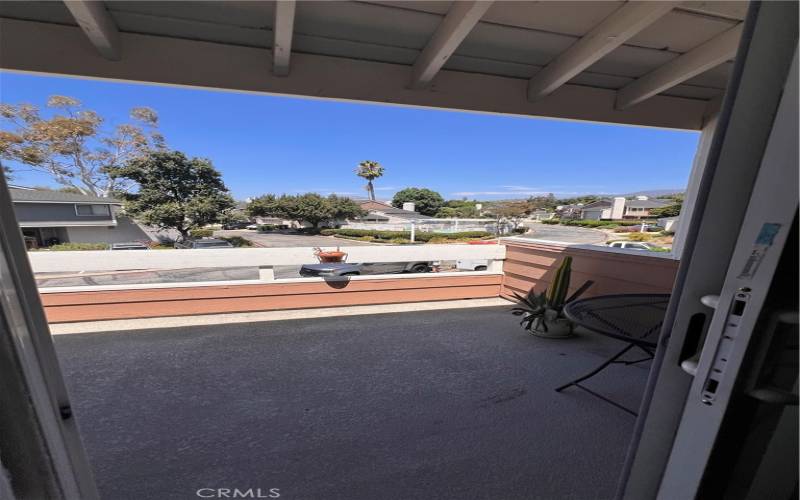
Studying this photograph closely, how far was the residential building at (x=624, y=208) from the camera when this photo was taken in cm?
490

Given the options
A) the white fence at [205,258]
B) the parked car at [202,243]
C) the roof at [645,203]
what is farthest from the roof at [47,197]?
the roof at [645,203]

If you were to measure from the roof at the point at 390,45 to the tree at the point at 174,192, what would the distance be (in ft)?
48.5

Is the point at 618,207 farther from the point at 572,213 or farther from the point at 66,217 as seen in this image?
the point at 66,217

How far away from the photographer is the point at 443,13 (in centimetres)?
167

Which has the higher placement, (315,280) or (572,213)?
(572,213)

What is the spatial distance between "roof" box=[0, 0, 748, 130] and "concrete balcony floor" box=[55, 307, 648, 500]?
193 centimetres

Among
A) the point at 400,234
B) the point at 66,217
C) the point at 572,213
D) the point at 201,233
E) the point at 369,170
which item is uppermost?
the point at 369,170

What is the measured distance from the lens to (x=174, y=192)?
49.2 feet

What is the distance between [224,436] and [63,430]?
120 cm

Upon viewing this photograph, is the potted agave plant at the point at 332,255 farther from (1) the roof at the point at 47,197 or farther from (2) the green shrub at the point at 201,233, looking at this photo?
(2) the green shrub at the point at 201,233

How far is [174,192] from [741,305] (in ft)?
61.0

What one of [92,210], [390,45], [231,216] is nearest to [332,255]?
[390,45]

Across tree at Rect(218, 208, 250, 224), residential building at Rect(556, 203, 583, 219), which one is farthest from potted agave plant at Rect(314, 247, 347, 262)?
tree at Rect(218, 208, 250, 224)

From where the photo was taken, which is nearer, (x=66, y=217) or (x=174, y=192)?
(x=66, y=217)
